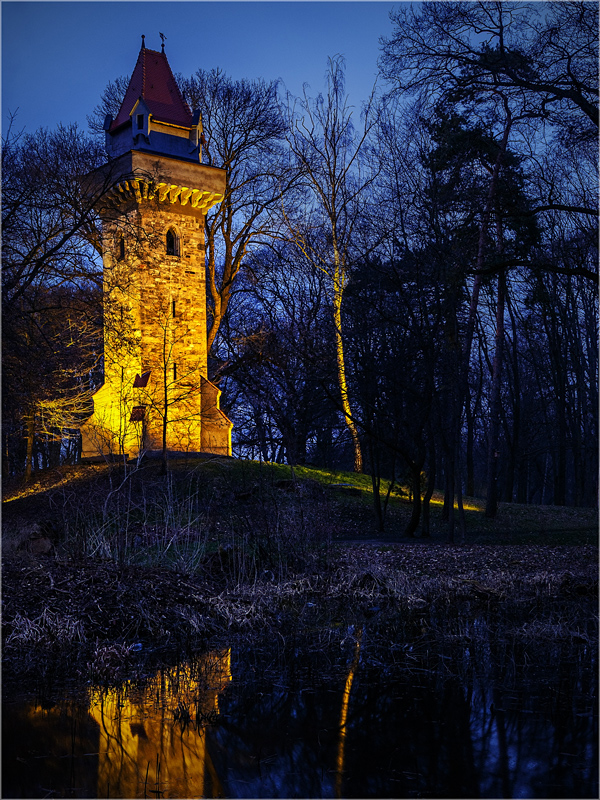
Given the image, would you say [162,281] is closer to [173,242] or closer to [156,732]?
[173,242]

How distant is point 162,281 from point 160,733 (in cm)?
2496

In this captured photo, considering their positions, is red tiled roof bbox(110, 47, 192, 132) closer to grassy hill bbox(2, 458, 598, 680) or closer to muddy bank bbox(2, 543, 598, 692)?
grassy hill bbox(2, 458, 598, 680)

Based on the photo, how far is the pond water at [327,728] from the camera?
5.50 metres

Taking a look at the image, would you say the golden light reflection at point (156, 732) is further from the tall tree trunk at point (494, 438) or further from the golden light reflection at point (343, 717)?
the tall tree trunk at point (494, 438)

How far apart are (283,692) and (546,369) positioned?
101ft

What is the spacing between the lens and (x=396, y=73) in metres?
15.2

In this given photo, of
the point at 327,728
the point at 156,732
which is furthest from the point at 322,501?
the point at 156,732

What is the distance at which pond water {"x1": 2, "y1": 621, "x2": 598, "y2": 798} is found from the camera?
5.50 m

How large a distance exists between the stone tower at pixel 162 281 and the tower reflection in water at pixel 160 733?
66.5 ft

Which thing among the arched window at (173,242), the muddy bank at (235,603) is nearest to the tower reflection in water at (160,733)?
the muddy bank at (235,603)

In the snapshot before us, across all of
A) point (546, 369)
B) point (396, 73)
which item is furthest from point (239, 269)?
point (396, 73)

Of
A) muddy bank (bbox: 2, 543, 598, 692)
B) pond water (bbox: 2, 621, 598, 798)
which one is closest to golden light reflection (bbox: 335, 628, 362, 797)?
pond water (bbox: 2, 621, 598, 798)

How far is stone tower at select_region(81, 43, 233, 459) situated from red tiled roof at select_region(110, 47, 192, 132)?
1.9 inches

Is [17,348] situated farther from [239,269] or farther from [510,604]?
[239,269]
